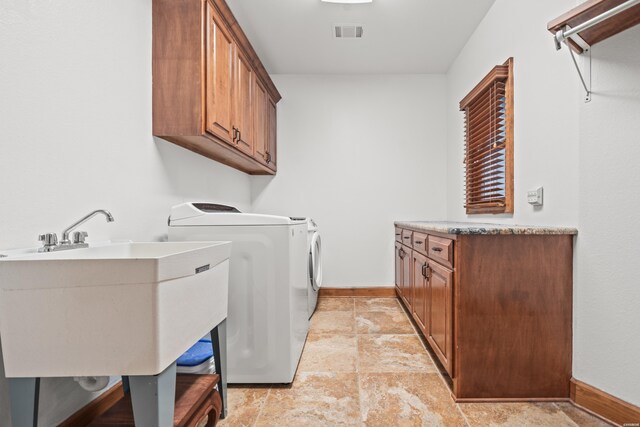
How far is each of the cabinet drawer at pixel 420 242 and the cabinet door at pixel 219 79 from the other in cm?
150

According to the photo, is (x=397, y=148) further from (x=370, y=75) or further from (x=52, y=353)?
(x=52, y=353)

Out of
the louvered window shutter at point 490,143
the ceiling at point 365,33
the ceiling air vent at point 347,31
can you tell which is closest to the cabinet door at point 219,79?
the ceiling at point 365,33

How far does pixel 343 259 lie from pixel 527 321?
232 cm

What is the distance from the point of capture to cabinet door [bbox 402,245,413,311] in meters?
2.93

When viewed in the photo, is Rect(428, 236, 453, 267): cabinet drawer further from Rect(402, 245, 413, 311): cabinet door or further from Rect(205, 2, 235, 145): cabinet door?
Rect(205, 2, 235, 145): cabinet door

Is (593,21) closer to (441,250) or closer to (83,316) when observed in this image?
(441,250)

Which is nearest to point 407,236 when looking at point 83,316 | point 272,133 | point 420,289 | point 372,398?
point 420,289

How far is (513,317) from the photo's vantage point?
5.60ft

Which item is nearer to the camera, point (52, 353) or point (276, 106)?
point (52, 353)

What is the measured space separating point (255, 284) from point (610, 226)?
1762 mm

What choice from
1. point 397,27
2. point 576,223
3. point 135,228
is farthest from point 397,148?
point 135,228

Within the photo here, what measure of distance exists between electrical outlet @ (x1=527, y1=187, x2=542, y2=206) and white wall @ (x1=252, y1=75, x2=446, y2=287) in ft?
5.93

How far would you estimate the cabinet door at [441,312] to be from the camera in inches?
70.7

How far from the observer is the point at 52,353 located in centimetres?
84
